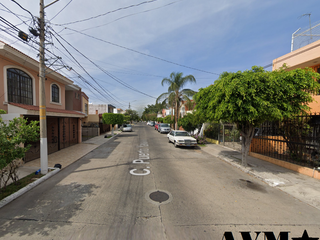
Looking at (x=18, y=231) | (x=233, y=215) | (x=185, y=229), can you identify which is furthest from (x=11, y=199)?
(x=233, y=215)

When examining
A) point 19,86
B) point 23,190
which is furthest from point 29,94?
point 23,190

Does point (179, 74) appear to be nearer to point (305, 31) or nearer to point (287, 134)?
point (305, 31)

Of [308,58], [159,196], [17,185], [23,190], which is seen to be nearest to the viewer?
[159,196]

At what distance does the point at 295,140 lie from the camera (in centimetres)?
738

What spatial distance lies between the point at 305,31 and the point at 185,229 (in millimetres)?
14224

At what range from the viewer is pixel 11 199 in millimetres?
4328

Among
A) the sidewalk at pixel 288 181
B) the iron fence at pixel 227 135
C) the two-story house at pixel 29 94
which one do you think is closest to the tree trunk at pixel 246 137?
the sidewalk at pixel 288 181

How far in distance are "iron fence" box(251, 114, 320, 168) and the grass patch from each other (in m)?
11.1

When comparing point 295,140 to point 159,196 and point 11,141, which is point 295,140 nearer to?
point 159,196

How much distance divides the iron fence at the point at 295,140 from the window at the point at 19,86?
14740 millimetres

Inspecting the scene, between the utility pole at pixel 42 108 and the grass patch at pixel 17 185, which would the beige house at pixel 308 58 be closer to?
the utility pole at pixel 42 108

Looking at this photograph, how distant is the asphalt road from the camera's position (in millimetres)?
3146

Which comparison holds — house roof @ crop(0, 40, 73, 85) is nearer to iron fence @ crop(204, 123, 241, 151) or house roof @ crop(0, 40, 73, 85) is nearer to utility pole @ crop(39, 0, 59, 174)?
utility pole @ crop(39, 0, 59, 174)

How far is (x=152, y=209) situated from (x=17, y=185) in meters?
4.76
